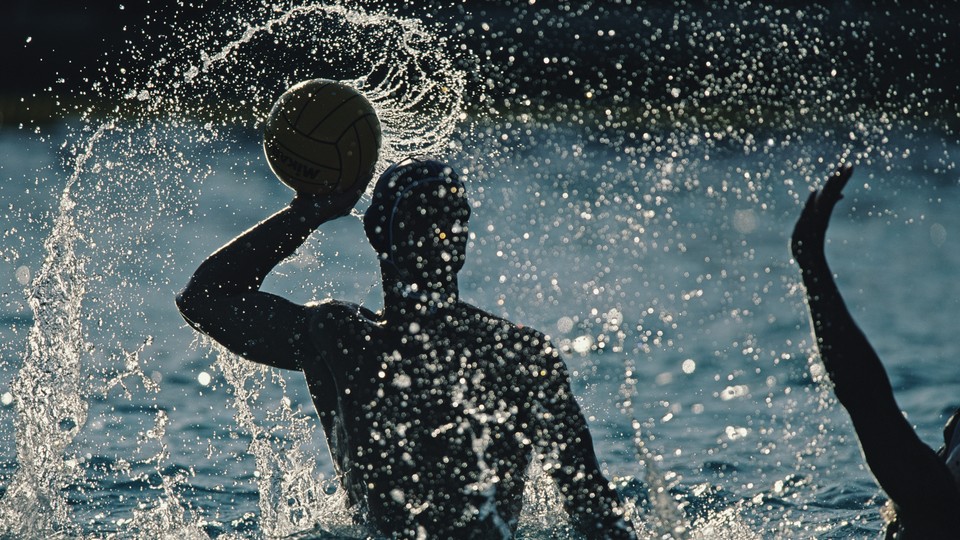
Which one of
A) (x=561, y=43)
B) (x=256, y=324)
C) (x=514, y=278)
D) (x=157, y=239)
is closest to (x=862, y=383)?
(x=256, y=324)

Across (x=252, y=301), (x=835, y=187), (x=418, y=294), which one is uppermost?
(x=252, y=301)

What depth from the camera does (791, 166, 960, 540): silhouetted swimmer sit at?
2443mm

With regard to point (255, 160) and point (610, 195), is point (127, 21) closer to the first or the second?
point (255, 160)


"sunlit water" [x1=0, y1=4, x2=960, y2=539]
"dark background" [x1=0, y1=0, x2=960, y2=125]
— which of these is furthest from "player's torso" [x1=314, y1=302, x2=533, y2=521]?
"dark background" [x1=0, y1=0, x2=960, y2=125]

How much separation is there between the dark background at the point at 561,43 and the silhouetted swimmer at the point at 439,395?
14.9m

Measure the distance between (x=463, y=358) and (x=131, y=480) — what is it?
105 inches

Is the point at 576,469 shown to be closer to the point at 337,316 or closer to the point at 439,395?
the point at 439,395

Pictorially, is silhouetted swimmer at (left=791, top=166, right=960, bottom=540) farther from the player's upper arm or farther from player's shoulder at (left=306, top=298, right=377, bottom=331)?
the player's upper arm

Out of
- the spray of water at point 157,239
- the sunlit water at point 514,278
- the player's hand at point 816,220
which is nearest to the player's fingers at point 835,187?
the player's hand at point 816,220

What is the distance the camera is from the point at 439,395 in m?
3.03

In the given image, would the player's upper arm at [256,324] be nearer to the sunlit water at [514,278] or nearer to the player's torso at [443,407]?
the player's torso at [443,407]

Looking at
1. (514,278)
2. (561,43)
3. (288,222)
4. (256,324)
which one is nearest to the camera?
(256,324)

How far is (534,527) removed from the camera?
13.1 ft

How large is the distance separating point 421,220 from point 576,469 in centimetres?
76
